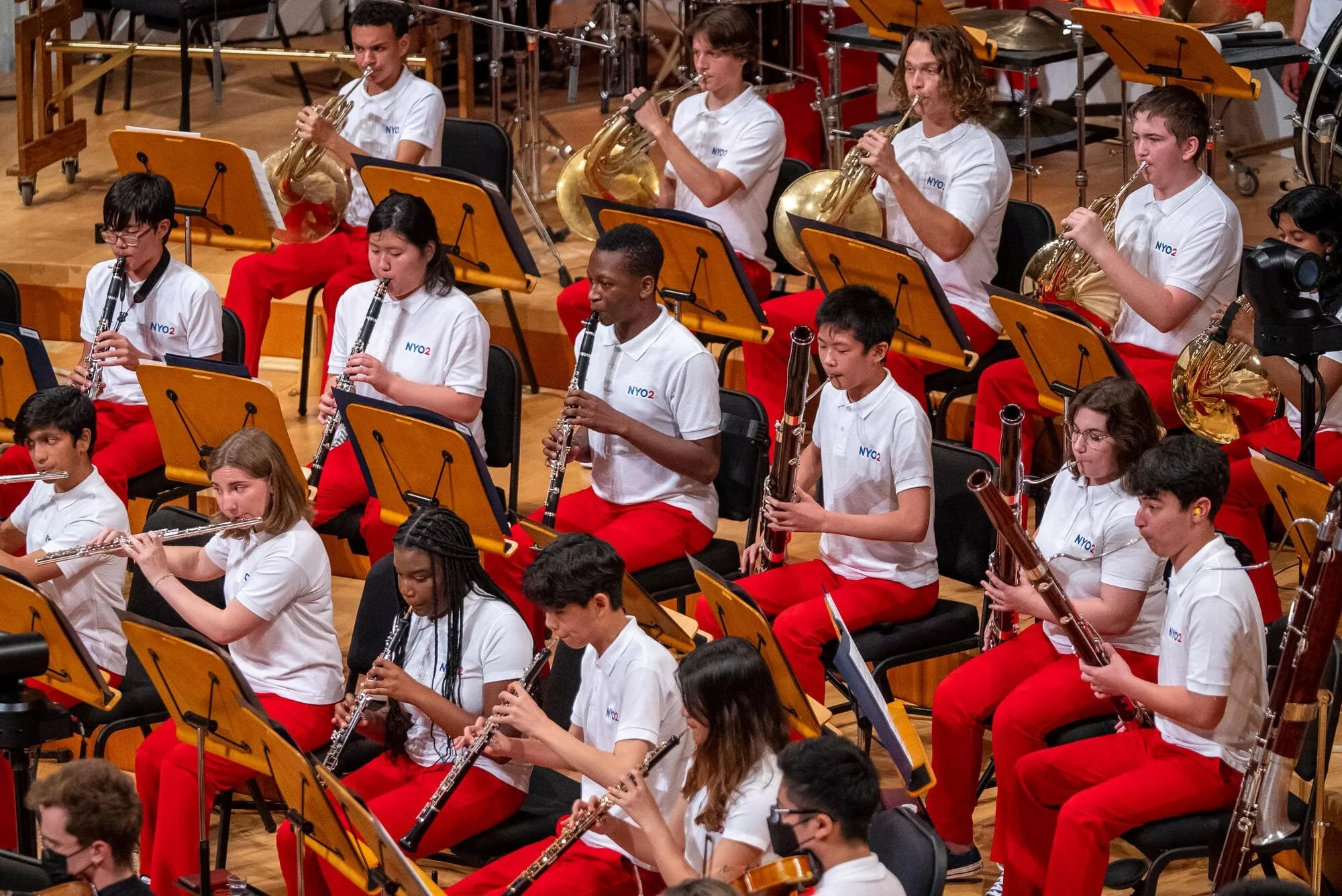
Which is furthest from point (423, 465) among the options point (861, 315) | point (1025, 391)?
point (1025, 391)

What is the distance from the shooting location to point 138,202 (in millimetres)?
5473

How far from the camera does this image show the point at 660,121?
5758mm

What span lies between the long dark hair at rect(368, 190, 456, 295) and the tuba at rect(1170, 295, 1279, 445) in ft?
6.47

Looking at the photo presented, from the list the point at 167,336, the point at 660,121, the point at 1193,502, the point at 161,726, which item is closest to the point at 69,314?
the point at 167,336

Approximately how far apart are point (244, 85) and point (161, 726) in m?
5.34

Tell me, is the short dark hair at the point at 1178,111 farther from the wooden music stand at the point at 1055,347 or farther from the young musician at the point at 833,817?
the young musician at the point at 833,817

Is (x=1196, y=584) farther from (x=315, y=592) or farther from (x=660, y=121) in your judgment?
(x=660, y=121)

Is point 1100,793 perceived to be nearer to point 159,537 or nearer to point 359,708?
point 359,708

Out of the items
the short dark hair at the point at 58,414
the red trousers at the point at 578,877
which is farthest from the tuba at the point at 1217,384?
the short dark hair at the point at 58,414

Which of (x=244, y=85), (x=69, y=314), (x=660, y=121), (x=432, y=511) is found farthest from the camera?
(x=244, y=85)

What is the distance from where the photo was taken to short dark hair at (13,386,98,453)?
474 centimetres

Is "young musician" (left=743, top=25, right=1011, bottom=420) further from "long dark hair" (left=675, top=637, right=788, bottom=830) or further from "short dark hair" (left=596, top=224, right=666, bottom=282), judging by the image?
"long dark hair" (left=675, top=637, right=788, bottom=830)

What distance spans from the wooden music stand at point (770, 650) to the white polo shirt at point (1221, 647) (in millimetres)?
702

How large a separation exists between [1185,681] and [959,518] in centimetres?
93
